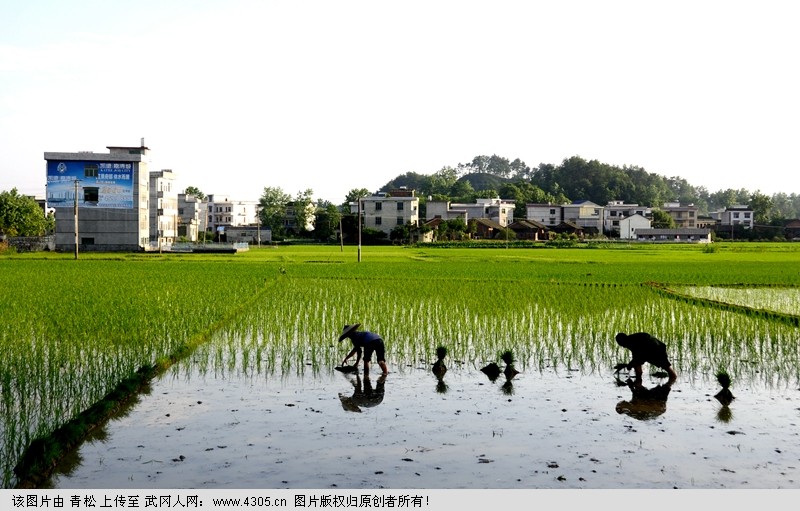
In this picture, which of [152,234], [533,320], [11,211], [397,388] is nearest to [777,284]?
[533,320]

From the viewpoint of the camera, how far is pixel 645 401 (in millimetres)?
7594

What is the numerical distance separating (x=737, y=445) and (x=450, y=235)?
60.8m

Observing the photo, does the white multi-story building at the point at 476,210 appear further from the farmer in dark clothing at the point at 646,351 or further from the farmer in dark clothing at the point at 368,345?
the farmer in dark clothing at the point at 646,351

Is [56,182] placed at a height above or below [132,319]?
above

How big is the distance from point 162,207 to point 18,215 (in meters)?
9.85

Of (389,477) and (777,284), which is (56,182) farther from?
(389,477)

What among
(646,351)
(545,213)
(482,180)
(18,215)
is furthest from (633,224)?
(646,351)

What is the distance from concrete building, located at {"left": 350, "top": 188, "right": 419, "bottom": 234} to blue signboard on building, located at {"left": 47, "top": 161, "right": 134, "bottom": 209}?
93.3 feet

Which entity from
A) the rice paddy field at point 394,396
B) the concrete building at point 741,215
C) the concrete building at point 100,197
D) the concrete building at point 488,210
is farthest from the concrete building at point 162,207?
the concrete building at point 741,215

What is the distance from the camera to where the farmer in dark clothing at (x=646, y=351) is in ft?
27.2

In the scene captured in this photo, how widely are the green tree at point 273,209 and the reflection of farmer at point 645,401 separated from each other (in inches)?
2647

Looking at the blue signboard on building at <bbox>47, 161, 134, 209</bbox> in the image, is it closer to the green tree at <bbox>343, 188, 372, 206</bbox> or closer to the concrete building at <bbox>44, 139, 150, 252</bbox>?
the concrete building at <bbox>44, 139, 150, 252</bbox>

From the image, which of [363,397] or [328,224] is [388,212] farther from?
[363,397]

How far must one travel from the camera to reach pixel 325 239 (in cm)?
6844
